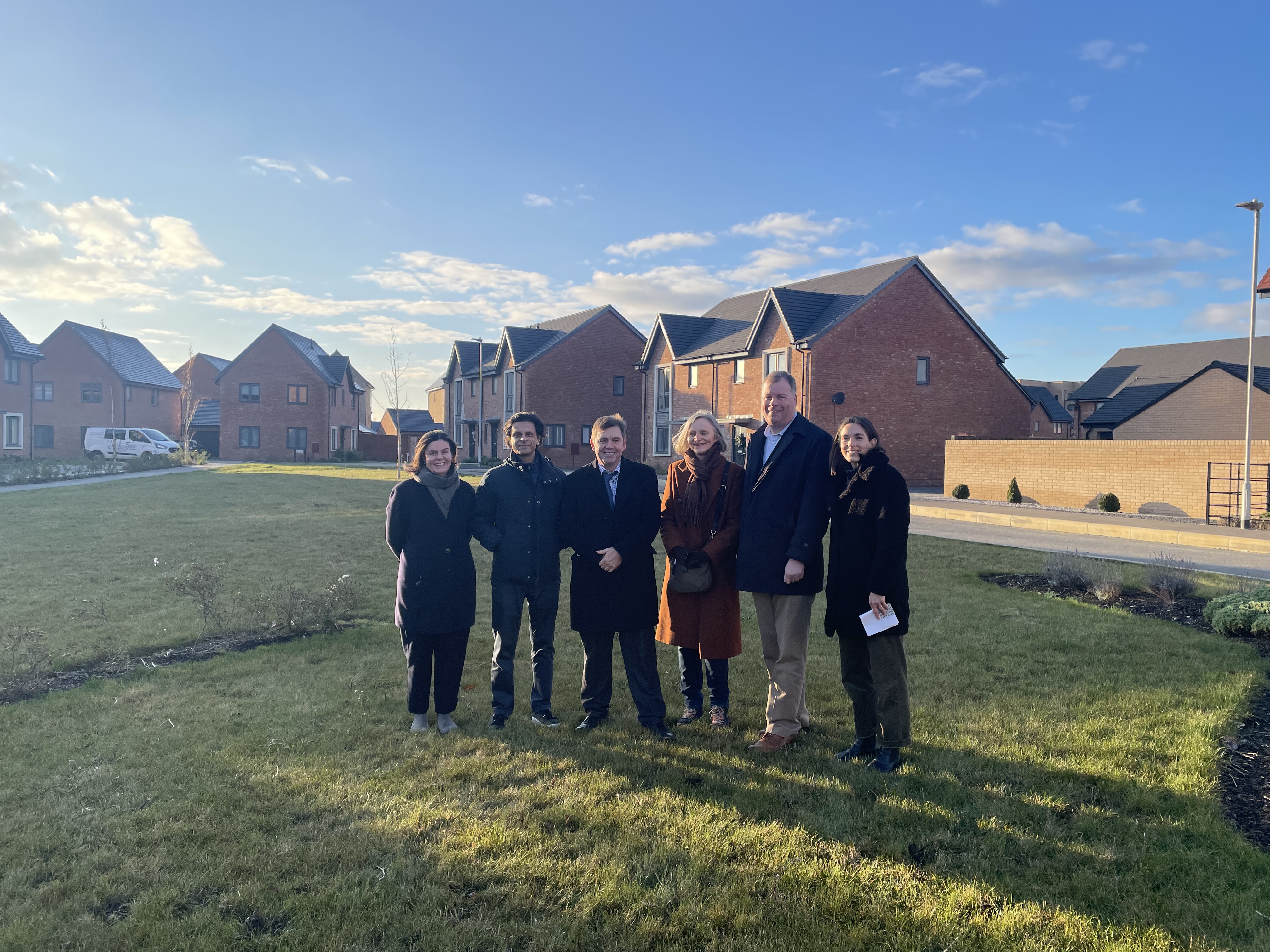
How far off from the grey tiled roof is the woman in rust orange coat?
2558 inches

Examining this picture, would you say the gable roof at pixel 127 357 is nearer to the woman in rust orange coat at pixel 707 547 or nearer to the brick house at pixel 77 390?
the brick house at pixel 77 390

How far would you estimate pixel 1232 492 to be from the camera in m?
19.3

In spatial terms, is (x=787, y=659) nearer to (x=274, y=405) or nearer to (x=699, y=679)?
(x=699, y=679)

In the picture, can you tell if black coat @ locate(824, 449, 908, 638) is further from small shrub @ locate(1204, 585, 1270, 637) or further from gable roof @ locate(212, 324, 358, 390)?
gable roof @ locate(212, 324, 358, 390)

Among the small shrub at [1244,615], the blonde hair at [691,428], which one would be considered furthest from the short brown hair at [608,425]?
the small shrub at [1244,615]

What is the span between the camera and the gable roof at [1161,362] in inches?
1677

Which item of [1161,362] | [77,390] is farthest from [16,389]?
[1161,362]

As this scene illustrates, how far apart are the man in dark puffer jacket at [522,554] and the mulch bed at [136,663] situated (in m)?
3.13

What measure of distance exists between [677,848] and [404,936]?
1.26 metres

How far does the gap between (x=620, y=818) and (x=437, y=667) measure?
1917mm

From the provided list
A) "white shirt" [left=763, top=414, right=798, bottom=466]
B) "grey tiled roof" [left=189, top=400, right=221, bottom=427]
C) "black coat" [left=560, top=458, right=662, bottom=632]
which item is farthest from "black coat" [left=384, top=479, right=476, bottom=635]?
"grey tiled roof" [left=189, top=400, right=221, bottom=427]

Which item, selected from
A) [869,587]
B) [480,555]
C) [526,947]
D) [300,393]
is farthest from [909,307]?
[300,393]

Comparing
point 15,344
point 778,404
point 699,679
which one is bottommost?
point 699,679

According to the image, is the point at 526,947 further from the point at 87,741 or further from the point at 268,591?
the point at 268,591
